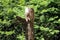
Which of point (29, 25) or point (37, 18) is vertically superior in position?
point (29, 25)

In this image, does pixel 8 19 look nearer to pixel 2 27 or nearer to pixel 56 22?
pixel 2 27

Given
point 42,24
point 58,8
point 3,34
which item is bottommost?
point 3,34

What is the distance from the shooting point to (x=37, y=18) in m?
5.85

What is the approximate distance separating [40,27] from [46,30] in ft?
A: 0.70

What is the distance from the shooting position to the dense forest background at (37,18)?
5523mm

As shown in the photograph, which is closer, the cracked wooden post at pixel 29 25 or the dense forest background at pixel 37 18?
the cracked wooden post at pixel 29 25

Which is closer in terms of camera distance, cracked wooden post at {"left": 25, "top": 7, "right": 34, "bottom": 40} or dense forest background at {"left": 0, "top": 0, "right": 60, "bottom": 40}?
cracked wooden post at {"left": 25, "top": 7, "right": 34, "bottom": 40}

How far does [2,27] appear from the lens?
657 cm

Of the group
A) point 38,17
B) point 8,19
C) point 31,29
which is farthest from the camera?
point 8,19

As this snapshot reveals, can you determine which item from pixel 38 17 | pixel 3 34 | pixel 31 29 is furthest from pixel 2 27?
pixel 31 29

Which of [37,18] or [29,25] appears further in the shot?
[37,18]

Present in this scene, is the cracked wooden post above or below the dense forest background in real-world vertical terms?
above

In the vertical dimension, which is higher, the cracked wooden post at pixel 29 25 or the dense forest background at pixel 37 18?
the cracked wooden post at pixel 29 25

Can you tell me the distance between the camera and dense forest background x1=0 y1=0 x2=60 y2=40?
→ 5523 millimetres
